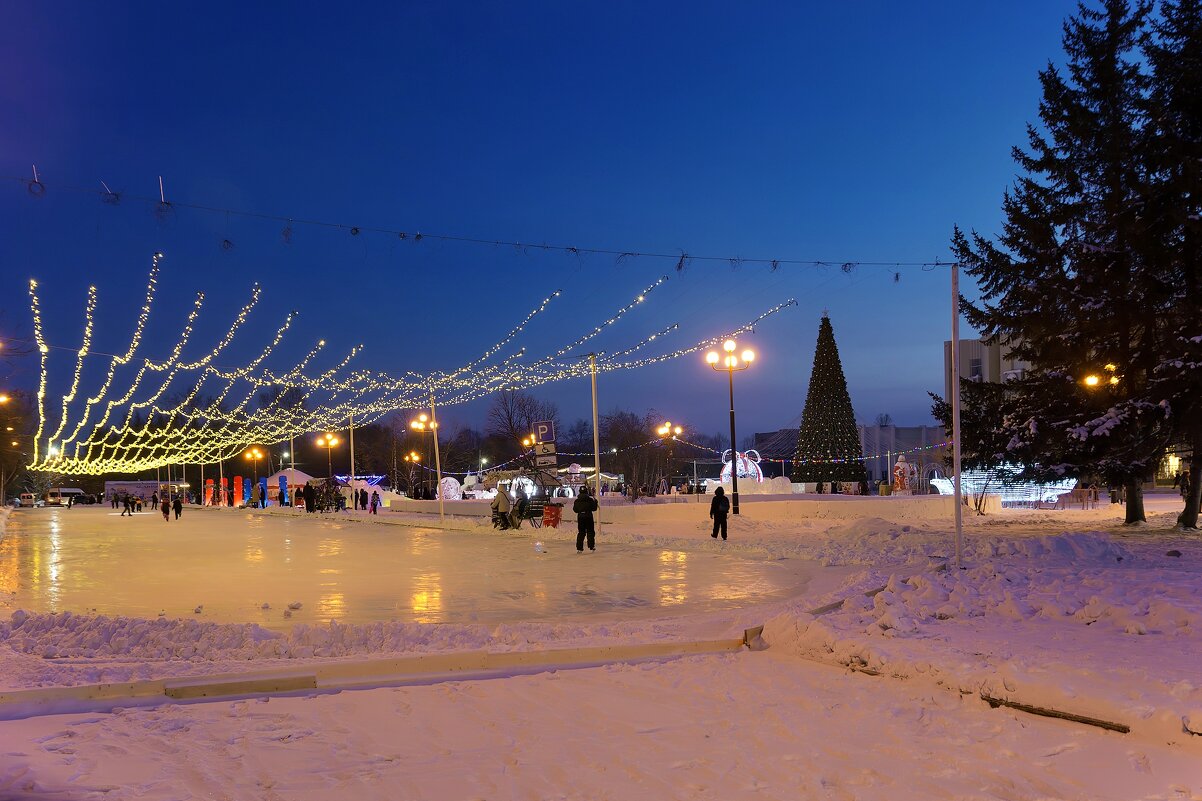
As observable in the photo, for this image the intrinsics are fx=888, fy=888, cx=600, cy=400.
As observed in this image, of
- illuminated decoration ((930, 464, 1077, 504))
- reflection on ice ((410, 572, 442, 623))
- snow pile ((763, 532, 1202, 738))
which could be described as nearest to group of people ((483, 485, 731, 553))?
reflection on ice ((410, 572, 442, 623))

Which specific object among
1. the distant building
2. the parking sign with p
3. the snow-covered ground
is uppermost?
the distant building

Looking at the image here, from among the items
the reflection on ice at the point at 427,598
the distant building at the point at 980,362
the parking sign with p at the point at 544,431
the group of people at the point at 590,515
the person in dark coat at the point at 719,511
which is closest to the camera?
the reflection on ice at the point at 427,598

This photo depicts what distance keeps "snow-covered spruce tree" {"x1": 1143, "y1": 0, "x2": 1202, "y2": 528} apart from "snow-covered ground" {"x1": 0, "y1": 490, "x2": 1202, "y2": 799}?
11.9m

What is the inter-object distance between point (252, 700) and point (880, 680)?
16.8 feet

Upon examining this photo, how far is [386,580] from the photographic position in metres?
15.7

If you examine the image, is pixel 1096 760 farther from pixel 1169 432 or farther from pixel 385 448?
pixel 385 448

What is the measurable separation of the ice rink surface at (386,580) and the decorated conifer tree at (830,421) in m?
17.8

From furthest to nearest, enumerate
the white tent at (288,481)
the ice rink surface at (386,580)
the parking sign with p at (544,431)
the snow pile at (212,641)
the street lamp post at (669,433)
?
the white tent at (288,481) → the street lamp post at (669,433) → the parking sign with p at (544,431) → the ice rink surface at (386,580) → the snow pile at (212,641)

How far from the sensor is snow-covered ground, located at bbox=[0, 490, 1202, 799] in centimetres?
509

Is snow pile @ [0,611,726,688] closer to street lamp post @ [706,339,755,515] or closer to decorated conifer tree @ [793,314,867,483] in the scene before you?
street lamp post @ [706,339,755,515]

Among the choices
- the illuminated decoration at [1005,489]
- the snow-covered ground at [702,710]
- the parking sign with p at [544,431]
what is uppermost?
the parking sign with p at [544,431]

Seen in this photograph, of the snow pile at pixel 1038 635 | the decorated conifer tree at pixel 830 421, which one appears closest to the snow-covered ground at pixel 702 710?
the snow pile at pixel 1038 635

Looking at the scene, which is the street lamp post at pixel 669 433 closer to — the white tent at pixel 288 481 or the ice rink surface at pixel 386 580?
the ice rink surface at pixel 386 580

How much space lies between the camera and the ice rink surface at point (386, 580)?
12.1 metres
